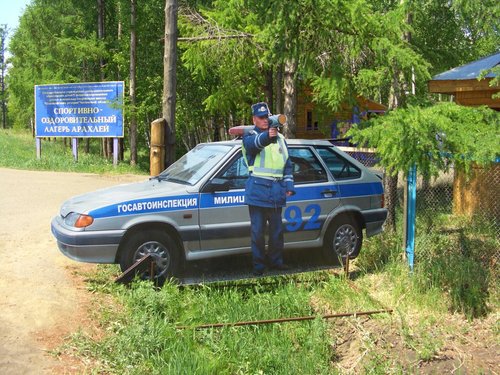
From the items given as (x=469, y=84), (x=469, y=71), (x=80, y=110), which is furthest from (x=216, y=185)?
(x=80, y=110)

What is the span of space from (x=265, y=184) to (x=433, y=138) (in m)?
1.98

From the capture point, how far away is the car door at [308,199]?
6245 mm

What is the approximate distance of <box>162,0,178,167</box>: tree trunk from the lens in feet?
26.1

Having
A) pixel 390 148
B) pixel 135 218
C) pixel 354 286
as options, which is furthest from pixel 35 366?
pixel 390 148

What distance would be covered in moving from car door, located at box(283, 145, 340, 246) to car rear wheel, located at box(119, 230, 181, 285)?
1.29 m

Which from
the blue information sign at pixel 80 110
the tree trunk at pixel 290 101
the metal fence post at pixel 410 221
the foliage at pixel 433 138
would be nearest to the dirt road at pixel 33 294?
the foliage at pixel 433 138

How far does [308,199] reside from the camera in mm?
6449

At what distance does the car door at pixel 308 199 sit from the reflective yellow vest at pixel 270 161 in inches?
25.7

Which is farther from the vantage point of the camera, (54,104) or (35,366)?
(54,104)

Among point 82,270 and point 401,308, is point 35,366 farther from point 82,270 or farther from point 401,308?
point 401,308

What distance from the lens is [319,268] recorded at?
21.6ft

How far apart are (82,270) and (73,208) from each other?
135 cm

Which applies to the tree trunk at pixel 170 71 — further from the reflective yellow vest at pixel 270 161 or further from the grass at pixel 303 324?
the reflective yellow vest at pixel 270 161

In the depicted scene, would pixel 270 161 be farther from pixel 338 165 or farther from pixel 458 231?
pixel 458 231
